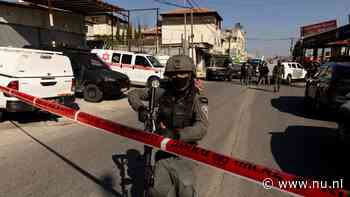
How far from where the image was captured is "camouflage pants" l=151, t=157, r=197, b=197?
2373 millimetres

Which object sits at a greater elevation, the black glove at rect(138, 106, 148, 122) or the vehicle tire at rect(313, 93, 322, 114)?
the black glove at rect(138, 106, 148, 122)

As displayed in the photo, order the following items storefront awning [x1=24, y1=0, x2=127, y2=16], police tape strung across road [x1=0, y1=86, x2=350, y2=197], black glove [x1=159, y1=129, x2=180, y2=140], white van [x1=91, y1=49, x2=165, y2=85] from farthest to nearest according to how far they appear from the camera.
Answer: storefront awning [x1=24, y1=0, x2=127, y2=16]
white van [x1=91, y1=49, x2=165, y2=85]
black glove [x1=159, y1=129, x2=180, y2=140]
police tape strung across road [x1=0, y1=86, x2=350, y2=197]

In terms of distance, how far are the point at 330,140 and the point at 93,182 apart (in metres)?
5.41

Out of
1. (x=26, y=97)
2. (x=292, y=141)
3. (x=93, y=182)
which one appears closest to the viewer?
(x=93, y=182)

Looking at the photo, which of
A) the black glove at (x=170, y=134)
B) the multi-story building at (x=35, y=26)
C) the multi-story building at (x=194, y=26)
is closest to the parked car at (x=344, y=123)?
the black glove at (x=170, y=134)

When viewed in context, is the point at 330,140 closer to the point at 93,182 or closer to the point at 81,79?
the point at 93,182

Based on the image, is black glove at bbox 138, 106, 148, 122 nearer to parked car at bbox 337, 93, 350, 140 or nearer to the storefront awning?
parked car at bbox 337, 93, 350, 140

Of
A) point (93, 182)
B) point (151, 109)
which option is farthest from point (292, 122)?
point (151, 109)

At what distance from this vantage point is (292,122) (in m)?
8.91

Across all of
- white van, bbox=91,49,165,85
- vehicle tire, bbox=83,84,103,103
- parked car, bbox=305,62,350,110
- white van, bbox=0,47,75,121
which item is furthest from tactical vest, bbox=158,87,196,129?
white van, bbox=91,49,165,85

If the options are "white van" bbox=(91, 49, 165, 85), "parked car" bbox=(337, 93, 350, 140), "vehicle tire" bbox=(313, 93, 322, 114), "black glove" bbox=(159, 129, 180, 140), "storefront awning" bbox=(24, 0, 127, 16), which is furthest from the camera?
"storefront awning" bbox=(24, 0, 127, 16)

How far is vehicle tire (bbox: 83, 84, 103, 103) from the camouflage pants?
9.43 m

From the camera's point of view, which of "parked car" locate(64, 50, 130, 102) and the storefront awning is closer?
"parked car" locate(64, 50, 130, 102)

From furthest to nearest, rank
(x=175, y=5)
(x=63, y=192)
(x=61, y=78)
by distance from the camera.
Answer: (x=175, y=5) < (x=61, y=78) < (x=63, y=192)
